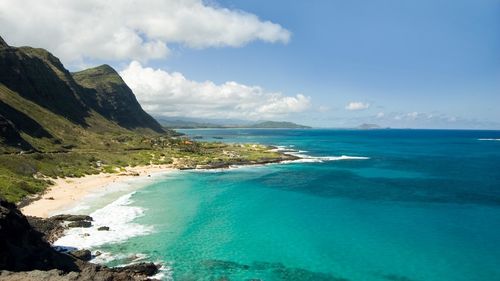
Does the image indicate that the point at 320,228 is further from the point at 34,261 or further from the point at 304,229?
the point at 34,261

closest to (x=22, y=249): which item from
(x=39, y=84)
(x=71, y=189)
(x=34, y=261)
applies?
(x=34, y=261)

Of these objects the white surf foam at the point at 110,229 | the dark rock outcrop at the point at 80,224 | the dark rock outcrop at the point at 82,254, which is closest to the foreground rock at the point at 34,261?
the dark rock outcrop at the point at 82,254

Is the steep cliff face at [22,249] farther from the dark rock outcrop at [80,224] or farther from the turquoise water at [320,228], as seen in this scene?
the dark rock outcrop at [80,224]

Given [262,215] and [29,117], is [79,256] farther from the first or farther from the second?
[29,117]

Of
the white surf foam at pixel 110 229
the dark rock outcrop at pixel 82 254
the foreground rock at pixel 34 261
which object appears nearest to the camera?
the foreground rock at pixel 34 261

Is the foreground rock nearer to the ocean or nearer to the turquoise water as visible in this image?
the ocean

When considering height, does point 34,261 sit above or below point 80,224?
above

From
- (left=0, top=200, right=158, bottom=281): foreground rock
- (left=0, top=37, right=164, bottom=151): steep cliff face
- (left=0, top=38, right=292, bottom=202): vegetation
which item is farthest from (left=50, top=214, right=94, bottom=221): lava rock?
(left=0, top=37, right=164, bottom=151): steep cliff face
